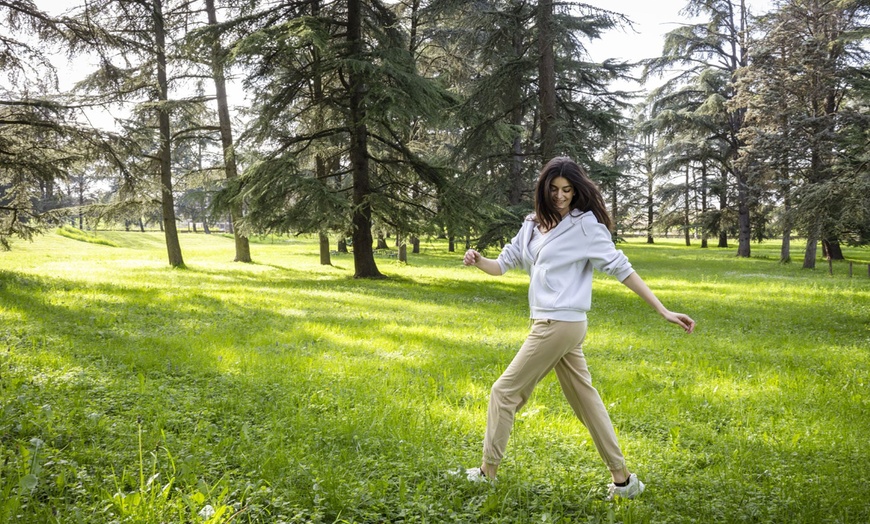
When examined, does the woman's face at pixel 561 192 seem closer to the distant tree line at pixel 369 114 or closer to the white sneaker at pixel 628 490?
the white sneaker at pixel 628 490

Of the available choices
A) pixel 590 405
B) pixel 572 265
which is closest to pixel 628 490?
pixel 590 405

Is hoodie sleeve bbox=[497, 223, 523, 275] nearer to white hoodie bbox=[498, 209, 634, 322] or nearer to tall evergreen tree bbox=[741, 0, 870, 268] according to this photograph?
white hoodie bbox=[498, 209, 634, 322]

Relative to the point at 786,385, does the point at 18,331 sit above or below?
above

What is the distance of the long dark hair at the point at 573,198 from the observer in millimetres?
3291

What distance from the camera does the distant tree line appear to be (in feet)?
38.0

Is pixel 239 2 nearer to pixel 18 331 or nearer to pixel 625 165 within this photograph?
pixel 18 331

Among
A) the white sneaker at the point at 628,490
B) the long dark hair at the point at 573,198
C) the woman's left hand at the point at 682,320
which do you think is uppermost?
the long dark hair at the point at 573,198

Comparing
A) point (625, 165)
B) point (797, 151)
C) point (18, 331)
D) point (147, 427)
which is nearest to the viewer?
point (147, 427)

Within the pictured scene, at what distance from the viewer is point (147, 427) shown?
414cm

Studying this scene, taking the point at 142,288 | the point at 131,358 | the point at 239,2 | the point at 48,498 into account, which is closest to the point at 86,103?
the point at 142,288

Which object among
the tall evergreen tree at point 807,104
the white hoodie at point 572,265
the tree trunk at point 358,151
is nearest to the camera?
the white hoodie at point 572,265

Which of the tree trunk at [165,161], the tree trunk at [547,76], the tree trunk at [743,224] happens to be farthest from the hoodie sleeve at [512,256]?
the tree trunk at [743,224]

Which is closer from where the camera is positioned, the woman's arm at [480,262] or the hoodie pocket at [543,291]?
the hoodie pocket at [543,291]

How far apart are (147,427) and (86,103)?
33.9 feet
